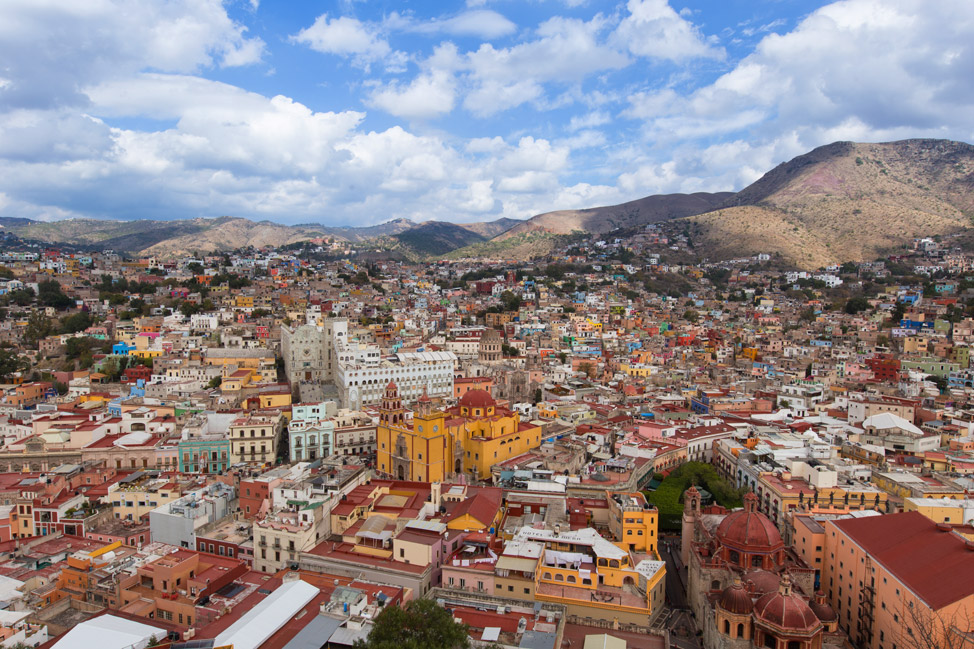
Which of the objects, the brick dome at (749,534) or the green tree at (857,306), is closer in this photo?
the brick dome at (749,534)

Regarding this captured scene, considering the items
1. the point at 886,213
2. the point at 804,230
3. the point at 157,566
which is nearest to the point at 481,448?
the point at 157,566

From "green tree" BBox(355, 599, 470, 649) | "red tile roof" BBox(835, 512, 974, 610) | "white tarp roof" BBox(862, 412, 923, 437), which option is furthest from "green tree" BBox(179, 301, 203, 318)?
"red tile roof" BBox(835, 512, 974, 610)

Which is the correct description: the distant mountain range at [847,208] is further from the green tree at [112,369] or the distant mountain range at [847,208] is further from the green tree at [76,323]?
the green tree at [112,369]

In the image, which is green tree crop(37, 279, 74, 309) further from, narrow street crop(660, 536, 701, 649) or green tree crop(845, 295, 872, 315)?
green tree crop(845, 295, 872, 315)

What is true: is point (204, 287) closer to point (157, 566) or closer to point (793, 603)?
point (157, 566)

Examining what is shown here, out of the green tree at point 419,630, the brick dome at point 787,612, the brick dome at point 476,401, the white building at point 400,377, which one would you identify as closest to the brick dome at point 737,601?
the brick dome at point 787,612

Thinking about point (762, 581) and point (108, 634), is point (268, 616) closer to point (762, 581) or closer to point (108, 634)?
point (108, 634)
